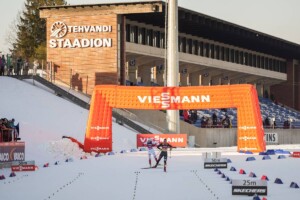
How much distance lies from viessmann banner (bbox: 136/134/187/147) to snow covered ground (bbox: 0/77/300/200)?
1.58m

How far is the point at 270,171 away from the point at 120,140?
2023 cm

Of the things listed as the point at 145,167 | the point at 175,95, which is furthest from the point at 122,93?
the point at 145,167

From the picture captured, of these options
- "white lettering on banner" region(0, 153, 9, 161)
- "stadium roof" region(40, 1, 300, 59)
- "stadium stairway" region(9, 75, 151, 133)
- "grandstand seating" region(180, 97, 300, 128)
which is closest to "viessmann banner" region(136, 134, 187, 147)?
"stadium stairway" region(9, 75, 151, 133)

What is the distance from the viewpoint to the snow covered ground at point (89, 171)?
57.8 ft

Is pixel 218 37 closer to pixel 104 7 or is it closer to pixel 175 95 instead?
pixel 104 7

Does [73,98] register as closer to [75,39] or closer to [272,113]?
[75,39]

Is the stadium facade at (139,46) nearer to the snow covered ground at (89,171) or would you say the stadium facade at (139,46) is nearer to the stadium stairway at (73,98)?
the stadium stairway at (73,98)

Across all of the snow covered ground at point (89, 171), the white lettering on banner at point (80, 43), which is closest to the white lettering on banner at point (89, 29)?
the white lettering on banner at point (80, 43)

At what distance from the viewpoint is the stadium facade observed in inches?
2105

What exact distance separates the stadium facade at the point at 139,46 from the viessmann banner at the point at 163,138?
12762mm

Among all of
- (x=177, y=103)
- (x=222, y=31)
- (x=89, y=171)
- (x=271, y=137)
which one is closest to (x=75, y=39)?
(x=177, y=103)

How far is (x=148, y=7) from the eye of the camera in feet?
173

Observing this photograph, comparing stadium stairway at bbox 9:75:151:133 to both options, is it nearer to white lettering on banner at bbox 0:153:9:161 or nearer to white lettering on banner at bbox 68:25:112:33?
white lettering on banner at bbox 68:25:112:33

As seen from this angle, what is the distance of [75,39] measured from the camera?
178 feet
